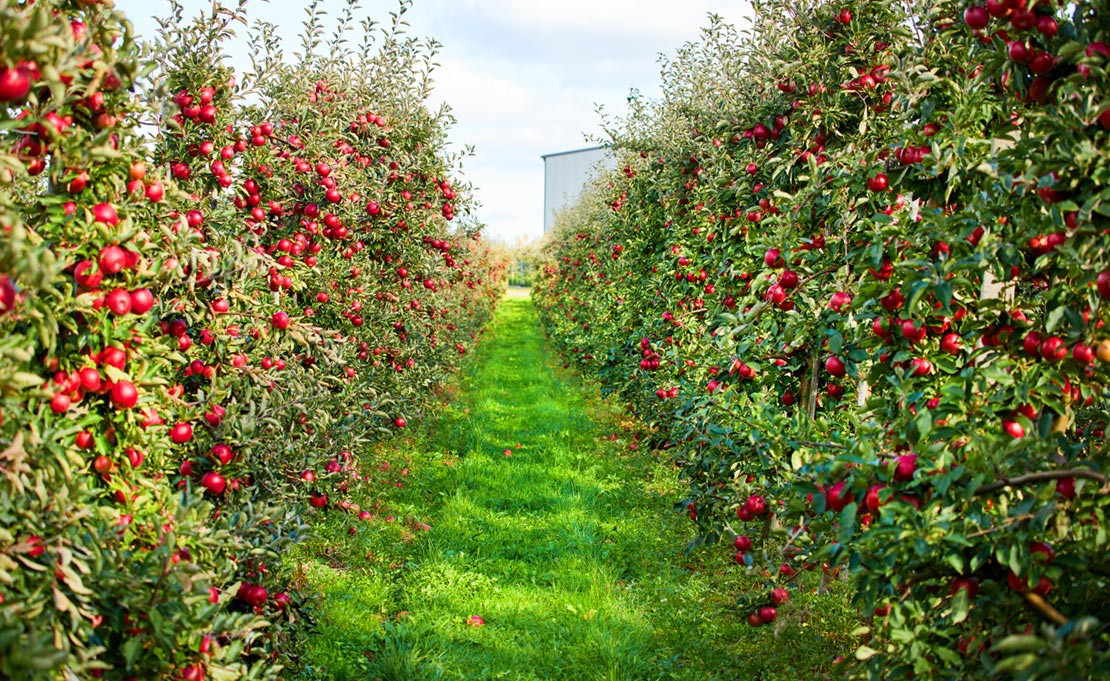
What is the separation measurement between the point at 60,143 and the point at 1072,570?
2.74 meters

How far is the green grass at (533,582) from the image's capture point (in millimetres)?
3572

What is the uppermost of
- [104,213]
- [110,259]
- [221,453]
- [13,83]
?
[13,83]

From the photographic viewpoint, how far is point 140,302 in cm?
201

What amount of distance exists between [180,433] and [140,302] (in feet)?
2.00

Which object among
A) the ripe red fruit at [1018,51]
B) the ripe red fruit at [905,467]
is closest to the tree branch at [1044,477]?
the ripe red fruit at [905,467]

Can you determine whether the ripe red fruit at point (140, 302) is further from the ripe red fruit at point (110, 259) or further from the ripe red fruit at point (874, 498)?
the ripe red fruit at point (874, 498)

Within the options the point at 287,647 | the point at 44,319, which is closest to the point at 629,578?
the point at 287,647

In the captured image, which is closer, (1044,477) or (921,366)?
(1044,477)

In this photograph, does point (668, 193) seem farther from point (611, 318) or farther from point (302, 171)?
point (302, 171)

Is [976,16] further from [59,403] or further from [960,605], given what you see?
[59,403]

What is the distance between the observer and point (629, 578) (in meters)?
4.65

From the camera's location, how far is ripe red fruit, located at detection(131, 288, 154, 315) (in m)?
2.01

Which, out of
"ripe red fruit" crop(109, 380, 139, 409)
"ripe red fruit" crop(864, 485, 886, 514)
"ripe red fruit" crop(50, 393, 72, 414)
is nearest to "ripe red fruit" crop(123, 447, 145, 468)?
"ripe red fruit" crop(109, 380, 139, 409)

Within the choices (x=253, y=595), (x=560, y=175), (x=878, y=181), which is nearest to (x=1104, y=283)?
(x=878, y=181)
